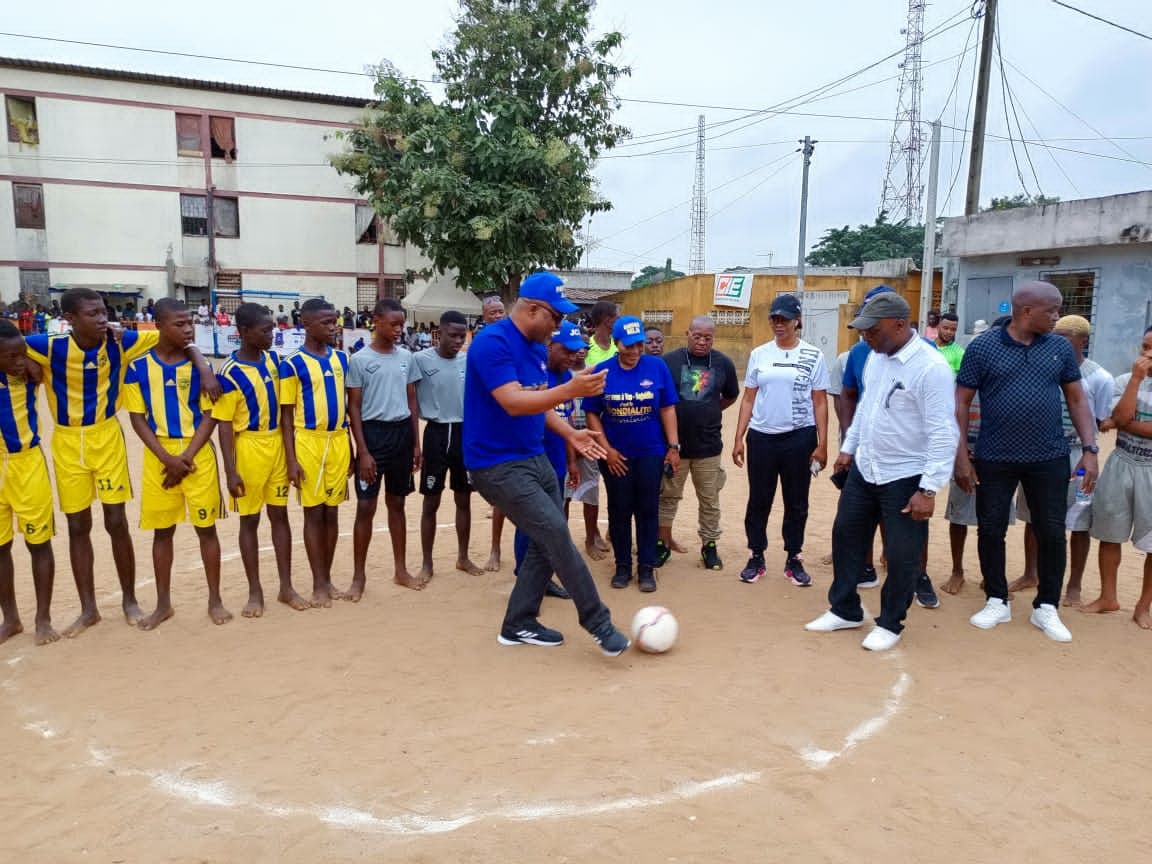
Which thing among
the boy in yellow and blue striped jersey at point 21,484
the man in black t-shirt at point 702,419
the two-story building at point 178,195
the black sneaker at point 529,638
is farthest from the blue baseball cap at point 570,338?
the two-story building at point 178,195

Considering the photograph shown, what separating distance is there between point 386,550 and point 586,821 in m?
4.31

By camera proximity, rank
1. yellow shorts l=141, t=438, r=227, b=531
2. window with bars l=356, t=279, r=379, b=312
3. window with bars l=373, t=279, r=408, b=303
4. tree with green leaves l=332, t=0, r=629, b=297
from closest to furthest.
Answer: yellow shorts l=141, t=438, r=227, b=531, tree with green leaves l=332, t=0, r=629, b=297, window with bars l=356, t=279, r=379, b=312, window with bars l=373, t=279, r=408, b=303

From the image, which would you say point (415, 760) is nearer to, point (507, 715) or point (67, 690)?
point (507, 715)

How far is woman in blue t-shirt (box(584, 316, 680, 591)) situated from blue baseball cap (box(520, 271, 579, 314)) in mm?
1379

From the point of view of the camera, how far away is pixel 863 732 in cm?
380

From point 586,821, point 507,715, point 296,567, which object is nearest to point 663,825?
point 586,821

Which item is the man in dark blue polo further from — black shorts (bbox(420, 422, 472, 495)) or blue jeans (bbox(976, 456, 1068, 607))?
black shorts (bbox(420, 422, 472, 495))

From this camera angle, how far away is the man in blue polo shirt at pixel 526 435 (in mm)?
4223

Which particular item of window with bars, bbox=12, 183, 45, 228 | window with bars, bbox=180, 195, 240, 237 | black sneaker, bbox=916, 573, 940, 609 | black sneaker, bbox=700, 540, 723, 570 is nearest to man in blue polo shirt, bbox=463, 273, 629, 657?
black sneaker, bbox=700, 540, 723, 570

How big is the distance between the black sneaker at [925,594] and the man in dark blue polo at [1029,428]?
17.1 inches

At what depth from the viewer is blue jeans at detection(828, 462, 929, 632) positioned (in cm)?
463

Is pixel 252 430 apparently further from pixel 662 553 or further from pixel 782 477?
pixel 782 477

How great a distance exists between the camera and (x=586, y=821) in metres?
3.12

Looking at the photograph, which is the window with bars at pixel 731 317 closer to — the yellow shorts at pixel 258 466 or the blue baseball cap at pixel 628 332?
the blue baseball cap at pixel 628 332
